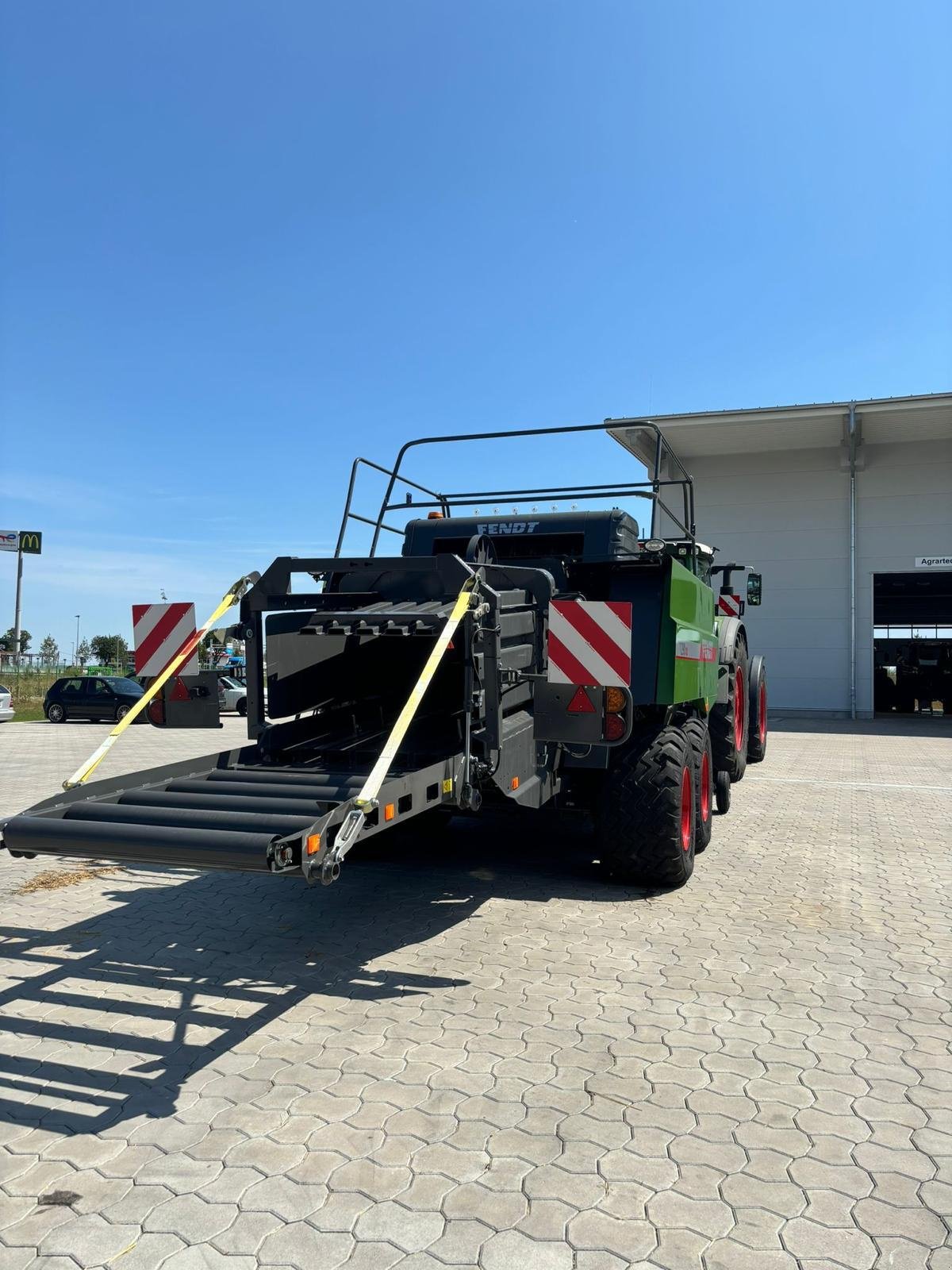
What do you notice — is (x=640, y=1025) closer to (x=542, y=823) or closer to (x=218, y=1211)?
(x=218, y=1211)

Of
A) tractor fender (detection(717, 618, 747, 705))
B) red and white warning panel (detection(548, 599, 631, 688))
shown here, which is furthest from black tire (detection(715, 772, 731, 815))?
red and white warning panel (detection(548, 599, 631, 688))

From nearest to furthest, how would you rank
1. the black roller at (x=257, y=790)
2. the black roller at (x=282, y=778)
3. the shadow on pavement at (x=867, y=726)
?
the black roller at (x=257, y=790) → the black roller at (x=282, y=778) → the shadow on pavement at (x=867, y=726)

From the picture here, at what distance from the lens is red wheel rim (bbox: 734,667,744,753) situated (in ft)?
30.5

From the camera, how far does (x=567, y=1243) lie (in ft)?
7.80

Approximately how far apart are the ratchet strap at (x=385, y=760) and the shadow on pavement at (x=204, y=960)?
937 millimetres

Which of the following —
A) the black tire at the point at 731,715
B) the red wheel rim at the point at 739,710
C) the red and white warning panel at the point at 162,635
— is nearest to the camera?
the red and white warning panel at the point at 162,635

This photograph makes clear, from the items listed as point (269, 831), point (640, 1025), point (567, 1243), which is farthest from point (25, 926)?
point (567, 1243)

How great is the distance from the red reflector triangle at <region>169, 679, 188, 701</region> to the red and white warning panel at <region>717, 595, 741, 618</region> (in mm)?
5833

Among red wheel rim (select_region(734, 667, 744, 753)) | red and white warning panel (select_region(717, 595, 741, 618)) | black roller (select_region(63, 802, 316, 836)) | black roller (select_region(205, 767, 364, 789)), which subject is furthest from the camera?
red and white warning panel (select_region(717, 595, 741, 618))

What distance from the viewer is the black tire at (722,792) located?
327 inches

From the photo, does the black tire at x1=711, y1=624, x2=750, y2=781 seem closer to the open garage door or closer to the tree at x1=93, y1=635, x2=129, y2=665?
the open garage door

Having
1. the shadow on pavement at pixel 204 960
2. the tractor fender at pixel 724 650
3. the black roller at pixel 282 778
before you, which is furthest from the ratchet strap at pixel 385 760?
the tractor fender at pixel 724 650

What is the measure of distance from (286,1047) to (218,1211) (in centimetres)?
104

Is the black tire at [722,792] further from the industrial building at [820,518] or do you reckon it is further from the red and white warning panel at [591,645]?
the industrial building at [820,518]
